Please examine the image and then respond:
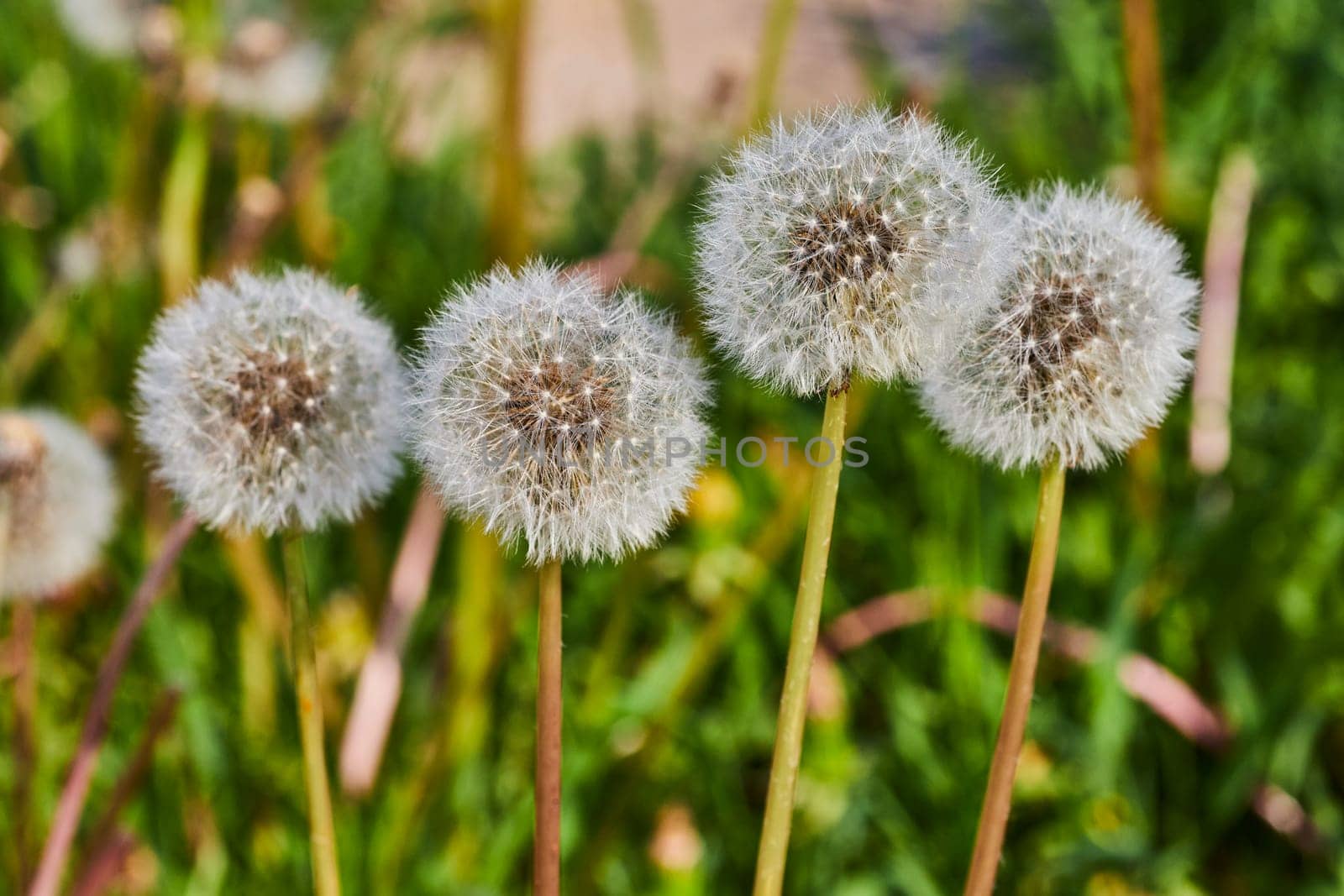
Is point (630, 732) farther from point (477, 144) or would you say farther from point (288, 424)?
point (477, 144)

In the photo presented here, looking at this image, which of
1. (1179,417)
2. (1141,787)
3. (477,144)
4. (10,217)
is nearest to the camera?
(1141,787)

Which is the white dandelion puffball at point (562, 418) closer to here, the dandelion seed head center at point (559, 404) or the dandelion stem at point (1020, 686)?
the dandelion seed head center at point (559, 404)

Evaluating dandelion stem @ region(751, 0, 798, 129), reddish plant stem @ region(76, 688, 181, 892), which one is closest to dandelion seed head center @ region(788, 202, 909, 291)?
reddish plant stem @ region(76, 688, 181, 892)

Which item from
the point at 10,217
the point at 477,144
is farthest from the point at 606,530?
the point at 477,144

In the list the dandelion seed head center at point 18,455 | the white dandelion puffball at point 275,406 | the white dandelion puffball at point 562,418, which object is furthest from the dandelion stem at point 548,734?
the dandelion seed head center at point 18,455

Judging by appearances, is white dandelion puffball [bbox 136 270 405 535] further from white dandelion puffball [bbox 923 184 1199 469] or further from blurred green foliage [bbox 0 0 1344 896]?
blurred green foliage [bbox 0 0 1344 896]

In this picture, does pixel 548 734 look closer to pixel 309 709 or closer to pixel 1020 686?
pixel 309 709
